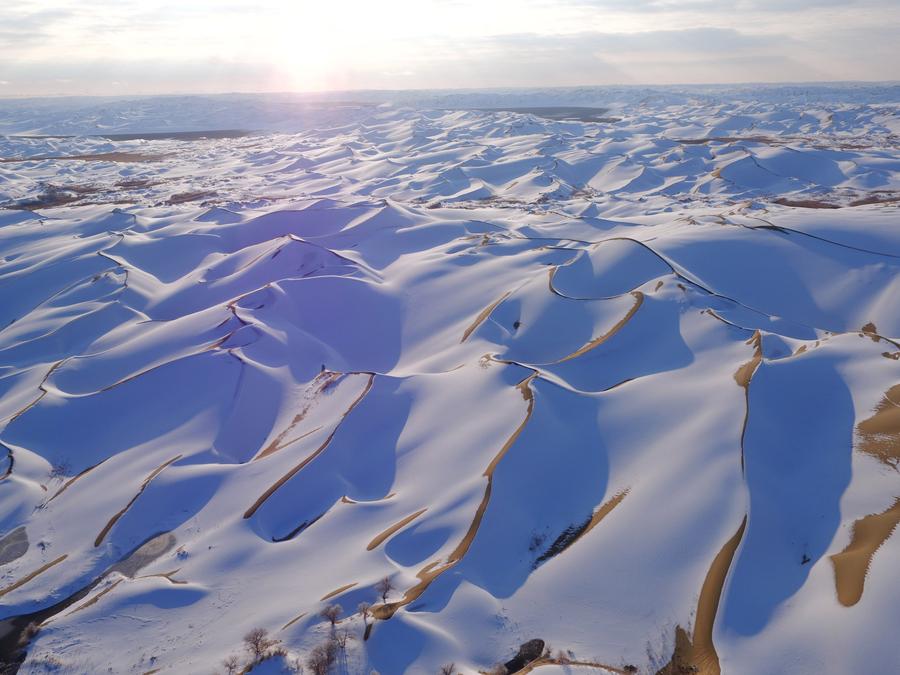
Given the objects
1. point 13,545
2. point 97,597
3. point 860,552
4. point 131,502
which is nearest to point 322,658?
point 97,597

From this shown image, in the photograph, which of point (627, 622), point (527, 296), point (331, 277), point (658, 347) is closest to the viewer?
point (627, 622)

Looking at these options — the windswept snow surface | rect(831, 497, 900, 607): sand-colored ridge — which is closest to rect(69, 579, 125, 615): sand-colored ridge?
the windswept snow surface

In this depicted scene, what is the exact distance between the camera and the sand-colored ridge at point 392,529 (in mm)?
8525

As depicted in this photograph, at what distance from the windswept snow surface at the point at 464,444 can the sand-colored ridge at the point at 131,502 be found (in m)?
0.09

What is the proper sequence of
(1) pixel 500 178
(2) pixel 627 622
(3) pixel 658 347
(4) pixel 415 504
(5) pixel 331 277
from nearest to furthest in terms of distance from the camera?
(2) pixel 627 622, (4) pixel 415 504, (3) pixel 658 347, (5) pixel 331 277, (1) pixel 500 178

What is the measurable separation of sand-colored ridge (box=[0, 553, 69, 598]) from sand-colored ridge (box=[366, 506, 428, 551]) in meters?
4.86

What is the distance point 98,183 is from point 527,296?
40.7 meters

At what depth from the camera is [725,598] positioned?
7047 millimetres

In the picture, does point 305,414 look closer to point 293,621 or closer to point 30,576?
point 30,576

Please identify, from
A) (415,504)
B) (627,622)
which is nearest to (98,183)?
(415,504)

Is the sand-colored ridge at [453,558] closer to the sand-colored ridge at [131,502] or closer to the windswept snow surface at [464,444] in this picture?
the windswept snow surface at [464,444]

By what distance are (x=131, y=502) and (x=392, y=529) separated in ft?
15.3

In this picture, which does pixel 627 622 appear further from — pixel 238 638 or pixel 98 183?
pixel 98 183

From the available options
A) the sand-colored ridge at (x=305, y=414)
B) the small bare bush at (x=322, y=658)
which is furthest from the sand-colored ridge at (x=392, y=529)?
the sand-colored ridge at (x=305, y=414)
